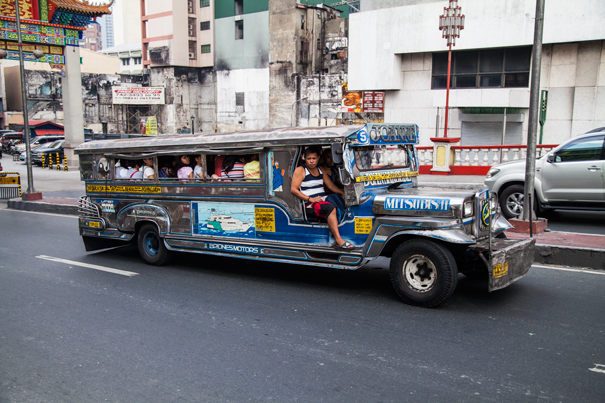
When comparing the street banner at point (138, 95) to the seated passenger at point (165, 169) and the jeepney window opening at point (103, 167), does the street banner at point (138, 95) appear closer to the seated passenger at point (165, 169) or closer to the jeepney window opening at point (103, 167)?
the jeepney window opening at point (103, 167)

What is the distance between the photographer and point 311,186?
6.49 m

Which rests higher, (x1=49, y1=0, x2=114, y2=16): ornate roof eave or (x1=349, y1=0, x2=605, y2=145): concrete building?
(x1=49, y1=0, x2=114, y2=16): ornate roof eave

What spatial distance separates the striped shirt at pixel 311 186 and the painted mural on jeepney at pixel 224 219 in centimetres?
88

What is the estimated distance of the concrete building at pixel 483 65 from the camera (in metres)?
21.4

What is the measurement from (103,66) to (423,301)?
255 ft

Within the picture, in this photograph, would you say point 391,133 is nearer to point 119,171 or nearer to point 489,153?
point 119,171

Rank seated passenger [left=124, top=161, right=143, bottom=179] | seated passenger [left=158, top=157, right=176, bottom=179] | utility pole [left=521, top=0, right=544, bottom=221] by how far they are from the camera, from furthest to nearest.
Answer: utility pole [left=521, top=0, right=544, bottom=221]
seated passenger [left=124, top=161, right=143, bottom=179]
seated passenger [left=158, top=157, right=176, bottom=179]

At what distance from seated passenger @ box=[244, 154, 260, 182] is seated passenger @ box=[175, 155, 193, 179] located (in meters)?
1.04

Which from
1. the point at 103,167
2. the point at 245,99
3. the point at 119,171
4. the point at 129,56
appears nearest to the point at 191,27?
the point at 245,99

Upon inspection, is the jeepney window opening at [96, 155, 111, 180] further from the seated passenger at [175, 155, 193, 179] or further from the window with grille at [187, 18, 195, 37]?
the window with grille at [187, 18, 195, 37]

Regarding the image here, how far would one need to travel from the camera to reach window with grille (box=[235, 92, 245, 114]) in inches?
2190

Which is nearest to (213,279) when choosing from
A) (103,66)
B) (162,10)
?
(162,10)

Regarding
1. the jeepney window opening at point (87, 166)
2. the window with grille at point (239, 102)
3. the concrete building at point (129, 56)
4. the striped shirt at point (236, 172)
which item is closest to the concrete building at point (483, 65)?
the striped shirt at point (236, 172)

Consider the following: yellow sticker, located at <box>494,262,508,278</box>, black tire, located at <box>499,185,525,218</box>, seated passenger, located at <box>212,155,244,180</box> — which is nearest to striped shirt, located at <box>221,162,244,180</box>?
seated passenger, located at <box>212,155,244,180</box>
